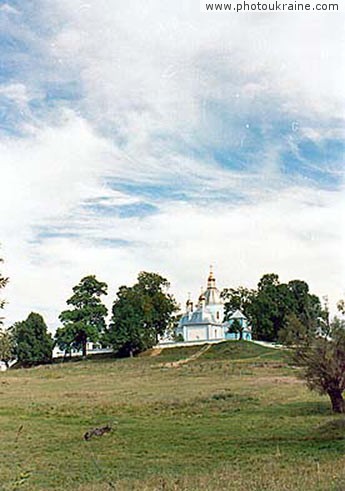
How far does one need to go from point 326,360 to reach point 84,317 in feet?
180

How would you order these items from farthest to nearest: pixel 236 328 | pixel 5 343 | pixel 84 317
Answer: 1. pixel 236 328
2. pixel 84 317
3. pixel 5 343

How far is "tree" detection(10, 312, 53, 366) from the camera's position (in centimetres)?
7944

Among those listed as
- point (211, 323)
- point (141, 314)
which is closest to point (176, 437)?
point (141, 314)

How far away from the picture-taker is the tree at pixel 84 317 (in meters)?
75.0

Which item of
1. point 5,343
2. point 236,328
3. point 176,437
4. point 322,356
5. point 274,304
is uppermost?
point 274,304

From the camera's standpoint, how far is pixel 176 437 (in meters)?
21.3

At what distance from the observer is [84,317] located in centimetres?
7675

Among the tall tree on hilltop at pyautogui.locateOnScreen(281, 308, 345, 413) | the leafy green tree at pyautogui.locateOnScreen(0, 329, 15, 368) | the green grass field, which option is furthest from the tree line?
the leafy green tree at pyautogui.locateOnScreen(0, 329, 15, 368)

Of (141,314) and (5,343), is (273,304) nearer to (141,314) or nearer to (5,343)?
(141,314)

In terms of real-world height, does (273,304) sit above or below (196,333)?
above

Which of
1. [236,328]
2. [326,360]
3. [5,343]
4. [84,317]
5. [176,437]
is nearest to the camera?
[5,343]

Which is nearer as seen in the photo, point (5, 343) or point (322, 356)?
point (5, 343)

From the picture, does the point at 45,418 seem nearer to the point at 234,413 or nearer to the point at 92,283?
the point at 234,413

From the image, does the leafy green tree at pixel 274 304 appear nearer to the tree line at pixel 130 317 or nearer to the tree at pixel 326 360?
the tree line at pixel 130 317
